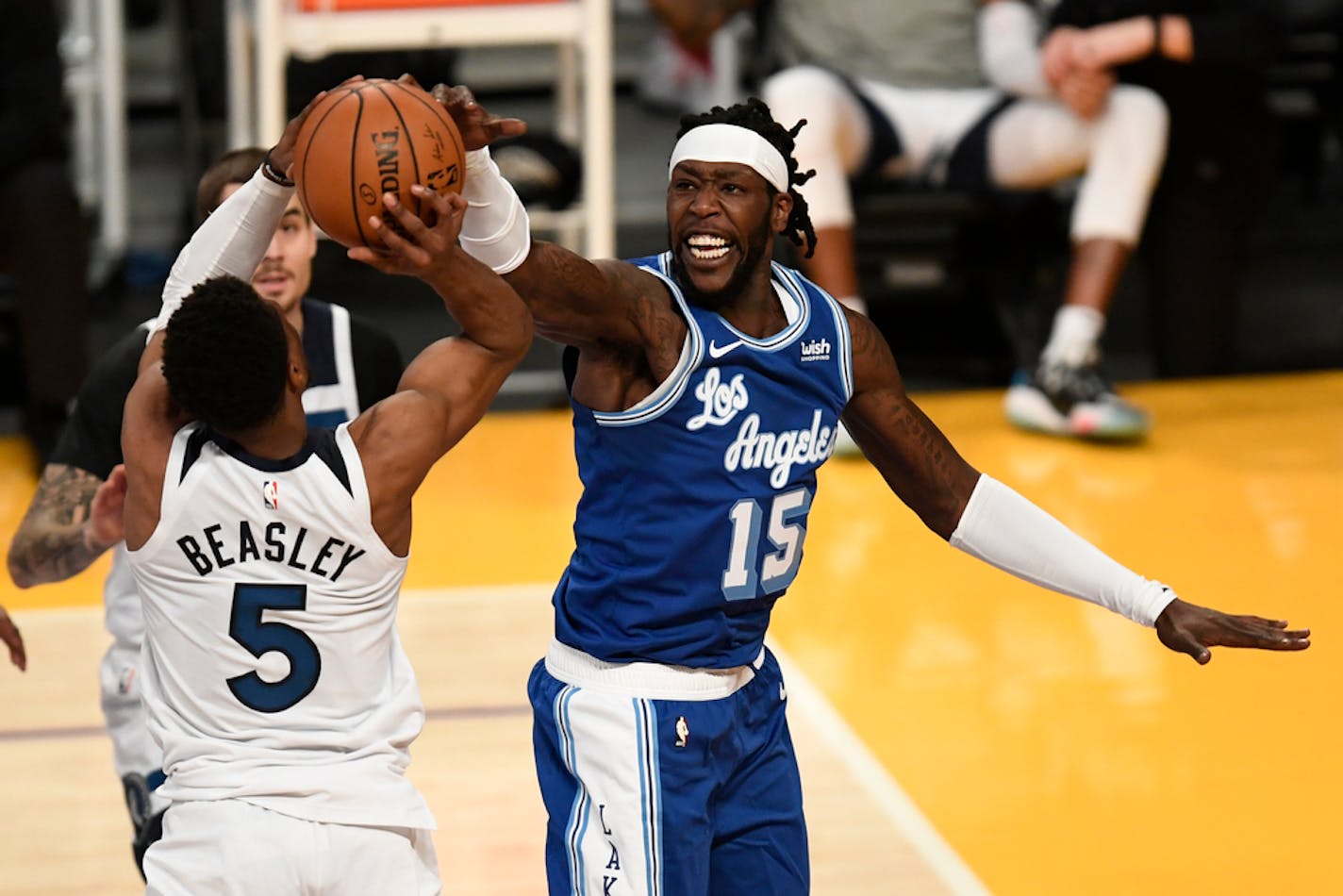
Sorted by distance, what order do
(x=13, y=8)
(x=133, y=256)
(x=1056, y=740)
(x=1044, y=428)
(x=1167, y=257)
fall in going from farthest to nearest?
(x=133, y=256)
(x=1167, y=257)
(x=1044, y=428)
(x=13, y=8)
(x=1056, y=740)

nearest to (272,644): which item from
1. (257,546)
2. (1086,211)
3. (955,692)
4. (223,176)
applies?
(257,546)

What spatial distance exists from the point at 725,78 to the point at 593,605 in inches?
258

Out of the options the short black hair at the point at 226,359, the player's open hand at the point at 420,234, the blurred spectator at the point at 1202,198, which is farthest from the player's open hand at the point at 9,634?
the blurred spectator at the point at 1202,198

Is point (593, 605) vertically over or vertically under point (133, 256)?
over

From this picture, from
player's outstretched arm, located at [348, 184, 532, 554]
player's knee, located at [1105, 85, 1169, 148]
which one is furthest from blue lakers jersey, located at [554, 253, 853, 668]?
player's knee, located at [1105, 85, 1169, 148]

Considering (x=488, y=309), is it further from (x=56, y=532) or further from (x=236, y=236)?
(x=56, y=532)

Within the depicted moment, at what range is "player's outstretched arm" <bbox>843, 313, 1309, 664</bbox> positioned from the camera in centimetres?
320

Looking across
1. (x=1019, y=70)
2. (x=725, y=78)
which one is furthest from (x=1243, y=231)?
(x=725, y=78)

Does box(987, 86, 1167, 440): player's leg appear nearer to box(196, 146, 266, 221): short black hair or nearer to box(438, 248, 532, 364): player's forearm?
box(196, 146, 266, 221): short black hair

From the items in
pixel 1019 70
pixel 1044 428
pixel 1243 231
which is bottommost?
pixel 1044 428

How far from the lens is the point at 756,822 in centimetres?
303

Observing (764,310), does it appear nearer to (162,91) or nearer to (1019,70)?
(1019,70)

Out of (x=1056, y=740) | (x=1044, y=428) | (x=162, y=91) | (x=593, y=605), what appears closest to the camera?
(x=593, y=605)

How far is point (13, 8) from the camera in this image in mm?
6566
